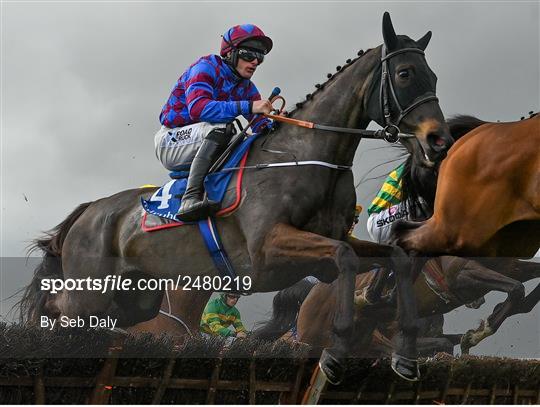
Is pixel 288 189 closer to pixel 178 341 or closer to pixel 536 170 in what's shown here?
pixel 178 341

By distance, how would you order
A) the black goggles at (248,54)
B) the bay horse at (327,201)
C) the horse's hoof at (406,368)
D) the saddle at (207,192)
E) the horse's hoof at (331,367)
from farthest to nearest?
the black goggles at (248,54) < the saddle at (207,192) < the bay horse at (327,201) < the horse's hoof at (406,368) < the horse's hoof at (331,367)

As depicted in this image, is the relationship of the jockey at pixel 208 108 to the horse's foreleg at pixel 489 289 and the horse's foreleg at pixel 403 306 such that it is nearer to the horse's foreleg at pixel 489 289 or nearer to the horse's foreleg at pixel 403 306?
the horse's foreleg at pixel 403 306

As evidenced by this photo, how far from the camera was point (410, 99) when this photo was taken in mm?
4555

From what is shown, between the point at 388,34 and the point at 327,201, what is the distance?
3.08 ft

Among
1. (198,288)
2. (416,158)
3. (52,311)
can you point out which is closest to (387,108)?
(416,158)

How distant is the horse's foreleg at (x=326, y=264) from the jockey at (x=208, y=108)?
1.72 ft

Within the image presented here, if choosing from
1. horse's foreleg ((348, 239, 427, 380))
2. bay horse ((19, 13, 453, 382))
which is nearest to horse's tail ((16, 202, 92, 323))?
bay horse ((19, 13, 453, 382))

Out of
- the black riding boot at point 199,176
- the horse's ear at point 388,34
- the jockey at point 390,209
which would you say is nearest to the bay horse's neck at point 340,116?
the horse's ear at point 388,34

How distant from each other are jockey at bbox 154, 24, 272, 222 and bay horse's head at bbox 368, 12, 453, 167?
2.13 feet

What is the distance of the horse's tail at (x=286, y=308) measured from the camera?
7047 millimetres

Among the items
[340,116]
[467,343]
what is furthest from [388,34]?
[467,343]

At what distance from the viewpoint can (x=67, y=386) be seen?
158 inches

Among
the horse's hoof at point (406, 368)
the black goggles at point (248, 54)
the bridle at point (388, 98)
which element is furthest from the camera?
the black goggles at point (248, 54)

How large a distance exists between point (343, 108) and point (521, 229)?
4.50ft
